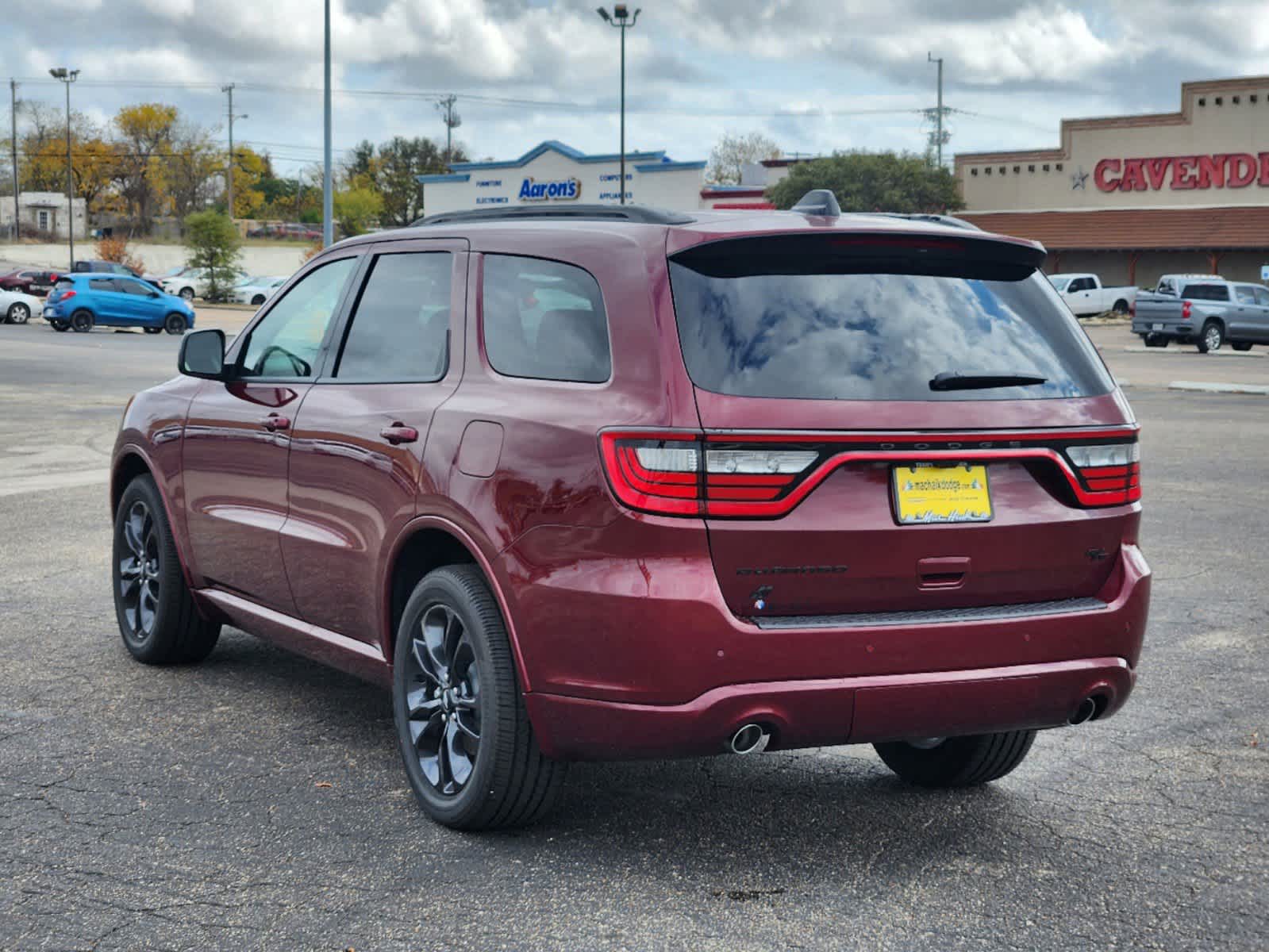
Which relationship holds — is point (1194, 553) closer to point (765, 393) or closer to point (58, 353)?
point (765, 393)

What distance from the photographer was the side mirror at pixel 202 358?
5.99 metres

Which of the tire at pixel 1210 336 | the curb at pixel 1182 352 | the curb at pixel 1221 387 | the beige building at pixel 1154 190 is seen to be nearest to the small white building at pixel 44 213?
the beige building at pixel 1154 190

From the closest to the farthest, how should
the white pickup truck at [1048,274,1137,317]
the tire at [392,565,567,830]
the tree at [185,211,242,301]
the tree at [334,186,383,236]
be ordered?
the tire at [392,565,567,830], the white pickup truck at [1048,274,1137,317], the tree at [185,211,242,301], the tree at [334,186,383,236]

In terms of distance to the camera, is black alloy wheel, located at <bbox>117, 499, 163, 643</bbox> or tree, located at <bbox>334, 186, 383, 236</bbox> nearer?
black alloy wheel, located at <bbox>117, 499, 163, 643</bbox>

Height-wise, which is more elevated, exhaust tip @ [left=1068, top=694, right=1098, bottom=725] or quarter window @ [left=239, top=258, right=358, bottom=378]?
quarter window @ [left=239, top=258, right=358, bottom=378]

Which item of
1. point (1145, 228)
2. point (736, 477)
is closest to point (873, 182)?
point (1145, 228)

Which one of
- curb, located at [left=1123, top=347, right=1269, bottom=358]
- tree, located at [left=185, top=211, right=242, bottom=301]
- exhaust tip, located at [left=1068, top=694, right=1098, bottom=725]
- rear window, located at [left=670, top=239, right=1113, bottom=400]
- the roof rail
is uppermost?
tree, located at [left=185, top=211, right=242, bottom=301]

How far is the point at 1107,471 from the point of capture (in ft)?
14.6

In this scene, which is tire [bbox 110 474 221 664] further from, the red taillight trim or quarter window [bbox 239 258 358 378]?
the red taillight trim

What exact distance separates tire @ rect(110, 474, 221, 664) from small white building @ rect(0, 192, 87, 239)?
12660cm

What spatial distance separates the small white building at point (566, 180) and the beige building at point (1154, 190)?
13.9 m

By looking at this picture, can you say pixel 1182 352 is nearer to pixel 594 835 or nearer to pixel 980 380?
pixel 980 380

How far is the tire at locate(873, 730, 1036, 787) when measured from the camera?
5004 millimetres

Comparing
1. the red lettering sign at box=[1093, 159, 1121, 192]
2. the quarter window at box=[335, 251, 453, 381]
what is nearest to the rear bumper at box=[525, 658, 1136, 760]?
the quarter window at box=[335, 251, 453, 381]
